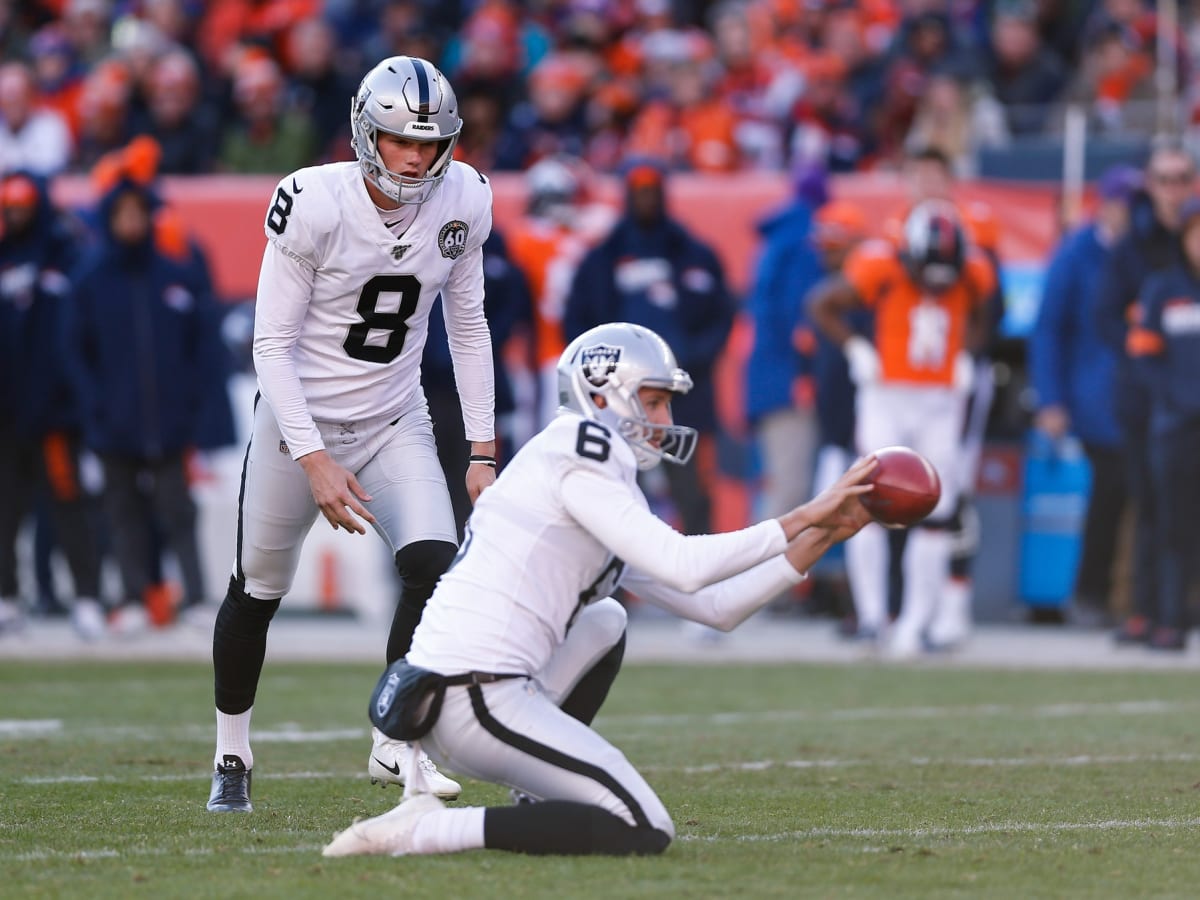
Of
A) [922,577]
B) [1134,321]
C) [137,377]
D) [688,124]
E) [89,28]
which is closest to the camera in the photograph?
[922,577]

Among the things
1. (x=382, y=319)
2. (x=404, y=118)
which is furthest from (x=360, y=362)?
(x=404, y=118)

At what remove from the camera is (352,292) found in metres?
5.69

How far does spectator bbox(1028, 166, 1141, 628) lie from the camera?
11.4 m

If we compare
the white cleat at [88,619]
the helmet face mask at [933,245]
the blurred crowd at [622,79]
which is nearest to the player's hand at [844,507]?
the helmet face mask at [933,245]

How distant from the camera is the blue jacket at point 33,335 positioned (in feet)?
38.0

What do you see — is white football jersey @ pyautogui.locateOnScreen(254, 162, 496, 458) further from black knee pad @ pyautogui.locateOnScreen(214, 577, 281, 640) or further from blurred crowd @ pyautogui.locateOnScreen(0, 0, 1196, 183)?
blurred crowd @ pyautogui.locateOnScreen(0, 0, 1196, 183)

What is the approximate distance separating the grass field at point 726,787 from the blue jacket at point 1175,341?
1.43 m

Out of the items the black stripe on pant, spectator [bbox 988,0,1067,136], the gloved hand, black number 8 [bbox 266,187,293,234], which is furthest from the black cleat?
spectator [bbox 988,0,1067,136]

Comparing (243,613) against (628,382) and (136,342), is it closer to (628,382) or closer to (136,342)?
(628,382)

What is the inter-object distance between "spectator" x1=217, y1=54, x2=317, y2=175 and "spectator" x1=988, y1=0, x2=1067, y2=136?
460 cm

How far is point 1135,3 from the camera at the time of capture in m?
14.9

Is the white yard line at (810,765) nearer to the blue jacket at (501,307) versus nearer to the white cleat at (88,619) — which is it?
the blue jacket at (501,307)

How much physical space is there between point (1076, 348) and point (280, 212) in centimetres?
706

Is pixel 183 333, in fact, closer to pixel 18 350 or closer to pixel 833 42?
pixel 18 350
